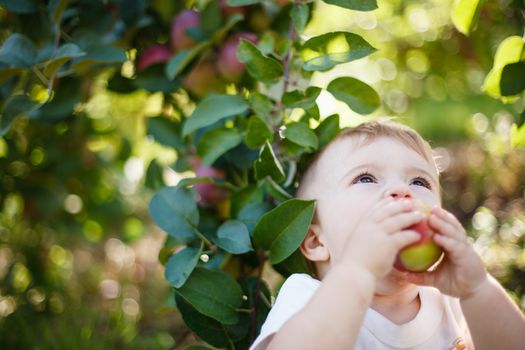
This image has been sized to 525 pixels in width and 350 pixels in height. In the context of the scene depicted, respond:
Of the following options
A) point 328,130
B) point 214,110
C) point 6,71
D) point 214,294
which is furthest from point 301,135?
point 6,71

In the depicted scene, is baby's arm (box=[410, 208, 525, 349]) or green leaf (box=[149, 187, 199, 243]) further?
green leaf (box=[149, 187, 199, 243])

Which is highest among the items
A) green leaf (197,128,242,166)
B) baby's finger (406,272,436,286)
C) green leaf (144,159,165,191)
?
baby's finger (406,272,436,286)

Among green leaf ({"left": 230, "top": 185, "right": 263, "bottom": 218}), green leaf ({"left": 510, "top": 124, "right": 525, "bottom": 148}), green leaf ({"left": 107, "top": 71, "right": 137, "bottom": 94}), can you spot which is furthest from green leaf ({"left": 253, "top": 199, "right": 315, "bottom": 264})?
green leaf ({"left": 107, "top": 71, "right": 137, "bottom": 94})

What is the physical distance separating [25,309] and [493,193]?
1.10 metres

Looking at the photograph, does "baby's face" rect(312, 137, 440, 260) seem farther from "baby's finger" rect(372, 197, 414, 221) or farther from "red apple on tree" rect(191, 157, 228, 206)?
"red apple on tree" rect(191, 157, 228, 206)

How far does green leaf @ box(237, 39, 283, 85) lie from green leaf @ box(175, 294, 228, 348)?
34 cm

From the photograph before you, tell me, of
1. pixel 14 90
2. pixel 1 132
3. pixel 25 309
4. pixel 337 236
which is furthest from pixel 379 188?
pixel 25 309

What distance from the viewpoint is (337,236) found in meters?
0.88

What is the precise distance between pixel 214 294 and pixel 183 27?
1.84ft

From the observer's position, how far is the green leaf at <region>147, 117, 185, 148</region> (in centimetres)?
129

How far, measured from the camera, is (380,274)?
729 millimetres

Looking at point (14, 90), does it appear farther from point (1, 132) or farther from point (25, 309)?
point (25, 309)

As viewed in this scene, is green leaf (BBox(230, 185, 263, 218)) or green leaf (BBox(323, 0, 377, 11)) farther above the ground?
green leaf (BBox(323, 0, 377, 11))

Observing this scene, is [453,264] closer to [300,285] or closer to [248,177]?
[300,285]
